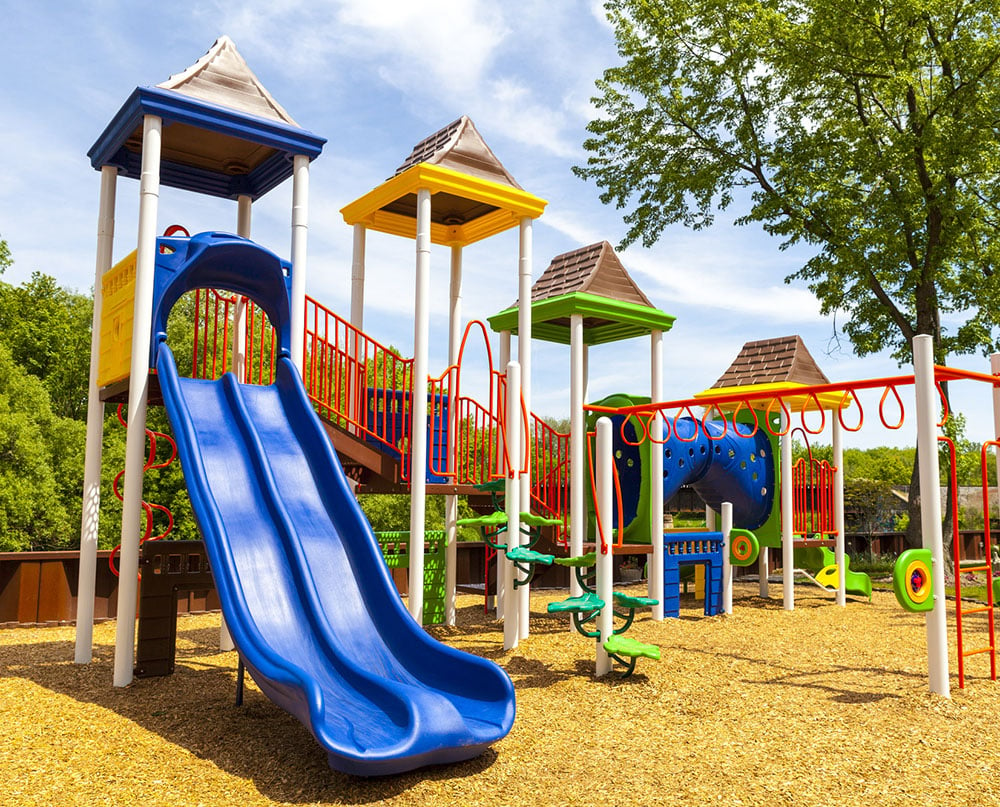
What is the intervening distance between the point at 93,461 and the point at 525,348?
4755 millimetres

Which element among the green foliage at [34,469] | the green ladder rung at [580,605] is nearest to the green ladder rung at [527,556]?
the green ladder rung at [580,605]

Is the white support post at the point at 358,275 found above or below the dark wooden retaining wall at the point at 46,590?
above

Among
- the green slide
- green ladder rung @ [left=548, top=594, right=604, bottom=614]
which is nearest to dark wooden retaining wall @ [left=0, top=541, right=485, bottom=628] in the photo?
green ladder rung @ [left=548, top=594, right=604, bottom=614]

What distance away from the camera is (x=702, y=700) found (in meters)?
6.92

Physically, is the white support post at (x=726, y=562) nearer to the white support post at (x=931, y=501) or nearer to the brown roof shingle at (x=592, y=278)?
the brown roof shingle at (x=592, y=278)

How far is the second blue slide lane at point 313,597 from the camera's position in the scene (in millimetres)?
5098

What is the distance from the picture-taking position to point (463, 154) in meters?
9.48

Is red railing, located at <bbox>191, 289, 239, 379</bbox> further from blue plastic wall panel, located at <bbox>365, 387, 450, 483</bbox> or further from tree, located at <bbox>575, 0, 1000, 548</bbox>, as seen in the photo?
tree, located at <bbox>575, 0, 1000, 548</bbox>

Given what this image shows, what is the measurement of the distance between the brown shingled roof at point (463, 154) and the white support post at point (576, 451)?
6.75ft

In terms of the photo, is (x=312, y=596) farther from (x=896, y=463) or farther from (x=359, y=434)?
(x=896, y=463)

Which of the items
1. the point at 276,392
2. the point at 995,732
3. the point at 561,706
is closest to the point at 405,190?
the point at 276,392

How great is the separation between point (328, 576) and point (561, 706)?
2.10 m

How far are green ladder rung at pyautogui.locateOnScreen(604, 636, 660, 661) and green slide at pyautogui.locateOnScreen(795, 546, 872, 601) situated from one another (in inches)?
295

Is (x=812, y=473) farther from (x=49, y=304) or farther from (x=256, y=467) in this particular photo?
(x=49, y=304)
